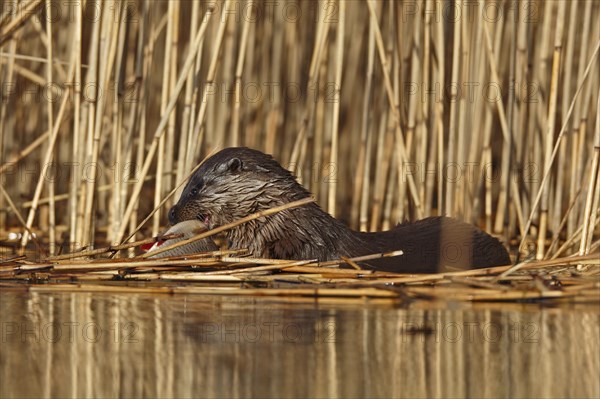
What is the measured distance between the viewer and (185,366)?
2516 mm

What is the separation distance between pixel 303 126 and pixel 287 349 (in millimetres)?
2802

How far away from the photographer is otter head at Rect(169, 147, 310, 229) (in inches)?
182

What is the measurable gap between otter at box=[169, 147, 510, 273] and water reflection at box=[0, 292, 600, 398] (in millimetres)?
1041

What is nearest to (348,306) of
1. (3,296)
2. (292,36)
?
(3,296)

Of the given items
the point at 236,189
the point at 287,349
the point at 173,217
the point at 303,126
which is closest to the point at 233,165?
the point at 236,189

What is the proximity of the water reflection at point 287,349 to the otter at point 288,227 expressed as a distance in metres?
1.04

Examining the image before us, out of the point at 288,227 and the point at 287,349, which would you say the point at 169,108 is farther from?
the point at 287,349

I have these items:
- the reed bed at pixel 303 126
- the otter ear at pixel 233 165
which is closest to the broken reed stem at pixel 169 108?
the reed bed at pixel 303 126

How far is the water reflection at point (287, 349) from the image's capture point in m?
2.34

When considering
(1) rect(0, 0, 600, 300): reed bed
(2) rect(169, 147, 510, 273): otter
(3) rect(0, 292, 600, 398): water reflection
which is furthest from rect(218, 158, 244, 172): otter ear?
(3) rect(0, 292, 600, 398): water reflection

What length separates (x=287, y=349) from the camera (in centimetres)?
271

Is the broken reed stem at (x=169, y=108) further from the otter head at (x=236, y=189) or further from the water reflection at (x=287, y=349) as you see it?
the water reflection at (x=287, y=349)

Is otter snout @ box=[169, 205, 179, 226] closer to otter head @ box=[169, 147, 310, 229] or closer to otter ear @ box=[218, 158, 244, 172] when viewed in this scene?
otter head @ box=[169, 147, 310, 229]

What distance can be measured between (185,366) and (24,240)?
9.39ft
